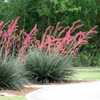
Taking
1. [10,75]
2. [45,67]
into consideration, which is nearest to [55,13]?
[45,67]

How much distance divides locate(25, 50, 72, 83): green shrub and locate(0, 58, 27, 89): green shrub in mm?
3007

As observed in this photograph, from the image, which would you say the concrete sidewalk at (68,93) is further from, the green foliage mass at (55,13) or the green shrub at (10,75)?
the green foliage mass at (55,13)

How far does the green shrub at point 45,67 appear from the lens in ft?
64.9

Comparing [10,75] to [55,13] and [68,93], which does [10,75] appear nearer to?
[68,93]

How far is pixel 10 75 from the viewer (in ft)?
53.4

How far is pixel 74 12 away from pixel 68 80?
23.5 m

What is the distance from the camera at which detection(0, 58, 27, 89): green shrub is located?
16.1 meters

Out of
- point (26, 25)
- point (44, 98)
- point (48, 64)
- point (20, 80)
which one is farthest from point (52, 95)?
point (26, 25)

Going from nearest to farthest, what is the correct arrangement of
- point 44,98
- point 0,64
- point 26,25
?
point 44,98 < point 0,64 < point 26,25

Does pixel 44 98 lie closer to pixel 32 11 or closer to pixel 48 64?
pixel 48 64

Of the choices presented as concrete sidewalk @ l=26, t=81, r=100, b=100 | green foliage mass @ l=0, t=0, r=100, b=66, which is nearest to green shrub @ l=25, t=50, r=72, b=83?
concrete sidewalk @ l=26, t=81, r=100, b=100

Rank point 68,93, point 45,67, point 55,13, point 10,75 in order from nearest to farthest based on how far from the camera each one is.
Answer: point 68,93, point 10,75, point 45,67, point 55,13

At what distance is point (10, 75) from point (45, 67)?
368 centimetres

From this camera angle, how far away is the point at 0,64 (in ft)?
53.4
